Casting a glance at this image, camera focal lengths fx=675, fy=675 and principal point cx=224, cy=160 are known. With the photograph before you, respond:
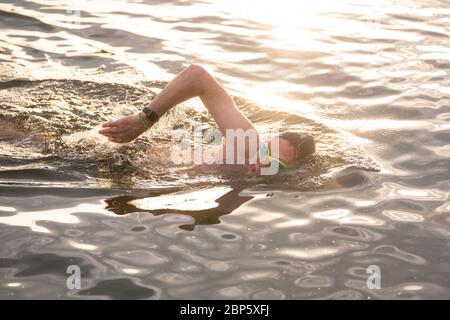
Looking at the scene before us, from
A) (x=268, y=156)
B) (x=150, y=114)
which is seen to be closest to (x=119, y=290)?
(x=150, y=114)

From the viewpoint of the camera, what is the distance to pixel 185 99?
6840mm

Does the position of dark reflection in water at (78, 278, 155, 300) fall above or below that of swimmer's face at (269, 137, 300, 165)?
below

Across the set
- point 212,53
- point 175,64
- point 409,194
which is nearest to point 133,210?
point 409,194

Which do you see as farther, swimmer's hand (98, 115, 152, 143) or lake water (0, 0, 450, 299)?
swimmer's hand (98, 115, 152, 143)

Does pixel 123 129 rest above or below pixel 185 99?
below

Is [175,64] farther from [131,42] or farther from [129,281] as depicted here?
[129,281]

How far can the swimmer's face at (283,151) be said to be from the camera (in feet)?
22.0

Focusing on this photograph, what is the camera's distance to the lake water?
5047mm

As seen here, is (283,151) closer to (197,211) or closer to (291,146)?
(291,146)

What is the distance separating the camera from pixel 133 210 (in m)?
5.91

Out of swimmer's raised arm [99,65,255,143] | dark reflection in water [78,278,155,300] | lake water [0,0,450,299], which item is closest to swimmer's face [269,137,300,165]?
lake water [0,0,450,299]

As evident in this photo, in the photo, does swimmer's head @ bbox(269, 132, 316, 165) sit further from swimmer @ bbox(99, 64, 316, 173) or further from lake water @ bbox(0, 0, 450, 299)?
lake water @ bbox(0, 0, 450, 299)

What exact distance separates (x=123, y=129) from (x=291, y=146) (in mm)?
1676

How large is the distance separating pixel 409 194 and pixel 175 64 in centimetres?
521
